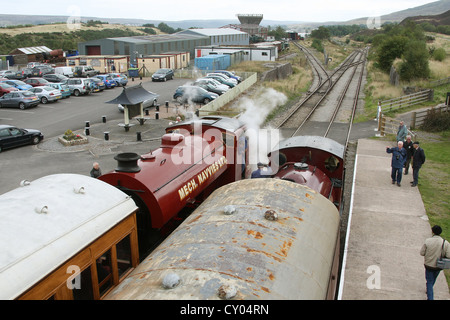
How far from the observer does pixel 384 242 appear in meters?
8.96

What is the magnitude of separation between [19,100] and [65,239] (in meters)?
24.7

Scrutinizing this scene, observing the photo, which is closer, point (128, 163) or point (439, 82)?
point (128, 163)

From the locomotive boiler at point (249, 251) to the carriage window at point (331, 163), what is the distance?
3.00m

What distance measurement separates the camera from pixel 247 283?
3.91 m

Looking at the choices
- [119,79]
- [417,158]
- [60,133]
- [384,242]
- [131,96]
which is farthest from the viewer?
[119,79]

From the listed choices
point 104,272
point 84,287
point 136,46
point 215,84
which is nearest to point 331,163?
point 104,272

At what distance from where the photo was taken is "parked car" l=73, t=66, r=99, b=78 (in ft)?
132

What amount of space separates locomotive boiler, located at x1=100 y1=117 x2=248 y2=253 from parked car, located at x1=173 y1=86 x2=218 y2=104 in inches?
642

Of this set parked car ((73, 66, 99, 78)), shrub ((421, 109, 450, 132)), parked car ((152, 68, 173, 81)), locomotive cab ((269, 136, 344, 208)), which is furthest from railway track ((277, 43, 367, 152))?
parked car ((73, 66, 99, 78))

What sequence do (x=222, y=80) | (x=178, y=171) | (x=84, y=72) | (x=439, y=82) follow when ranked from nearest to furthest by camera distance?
(x=178, y=171)
(x=439, y=82)
(x=222, y=80)
(x=84, y=72)

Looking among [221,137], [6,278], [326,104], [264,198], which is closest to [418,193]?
[221,137]

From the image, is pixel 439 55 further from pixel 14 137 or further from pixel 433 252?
pixel 433 252

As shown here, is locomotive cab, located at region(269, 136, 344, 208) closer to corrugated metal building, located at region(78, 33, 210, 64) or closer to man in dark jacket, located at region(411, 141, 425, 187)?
man in dark jacket, located at region(411, 141, 425, 187)

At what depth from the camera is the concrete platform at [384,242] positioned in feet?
23.5
